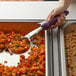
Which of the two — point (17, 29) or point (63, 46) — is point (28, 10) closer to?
point (17, 29)

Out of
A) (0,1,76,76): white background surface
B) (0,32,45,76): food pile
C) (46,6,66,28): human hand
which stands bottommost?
(0,32,45,76): food pile

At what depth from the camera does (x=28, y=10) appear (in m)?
1.23

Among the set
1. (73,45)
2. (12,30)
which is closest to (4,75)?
(12,30)

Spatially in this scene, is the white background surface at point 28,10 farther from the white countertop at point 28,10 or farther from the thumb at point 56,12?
the thumb at point 56,12

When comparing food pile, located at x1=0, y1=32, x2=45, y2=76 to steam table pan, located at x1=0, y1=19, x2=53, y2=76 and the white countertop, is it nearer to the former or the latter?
steam table pan, located at x1=0, y1=19, x2=53, y2=76

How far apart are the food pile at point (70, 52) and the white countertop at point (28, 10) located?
11cm

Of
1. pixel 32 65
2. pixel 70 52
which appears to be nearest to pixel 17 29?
pixel 32 65

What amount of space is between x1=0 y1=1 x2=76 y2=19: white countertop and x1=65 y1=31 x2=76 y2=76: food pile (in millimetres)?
111

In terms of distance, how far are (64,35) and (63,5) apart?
0.18 metres

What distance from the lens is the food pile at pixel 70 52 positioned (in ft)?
3.63

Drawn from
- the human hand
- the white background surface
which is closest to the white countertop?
the white background surface

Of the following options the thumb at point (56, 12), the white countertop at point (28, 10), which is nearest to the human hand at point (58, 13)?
the thumb at point (56, 12)

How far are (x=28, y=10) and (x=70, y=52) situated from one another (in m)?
0.34

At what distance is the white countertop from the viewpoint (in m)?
1.21
